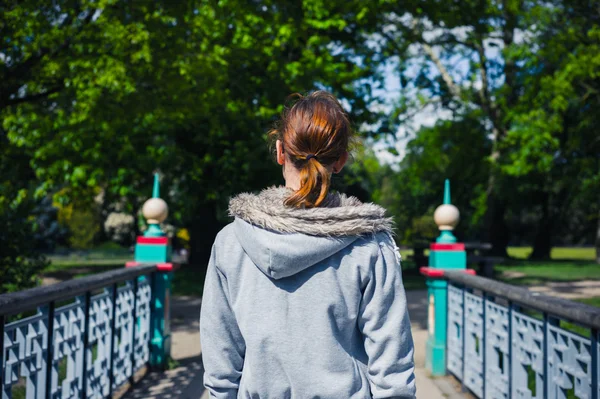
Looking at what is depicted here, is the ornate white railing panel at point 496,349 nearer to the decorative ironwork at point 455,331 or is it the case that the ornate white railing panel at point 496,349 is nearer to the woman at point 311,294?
the decorative ironwork at point 455,331

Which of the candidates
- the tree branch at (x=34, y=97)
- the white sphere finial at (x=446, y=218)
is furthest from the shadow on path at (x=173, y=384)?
the tree branch at (x=34, y=97)

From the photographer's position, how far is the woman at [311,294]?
188cm

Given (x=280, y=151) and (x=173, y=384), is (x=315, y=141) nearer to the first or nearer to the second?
(x=280, y=151)

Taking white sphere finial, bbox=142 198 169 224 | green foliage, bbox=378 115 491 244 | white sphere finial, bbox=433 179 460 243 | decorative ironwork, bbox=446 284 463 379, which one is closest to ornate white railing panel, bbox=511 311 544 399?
decorative ironwork, bbox=446 284 463 379

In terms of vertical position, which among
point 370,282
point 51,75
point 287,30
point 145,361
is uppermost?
point 287,30

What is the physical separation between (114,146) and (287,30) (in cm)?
436

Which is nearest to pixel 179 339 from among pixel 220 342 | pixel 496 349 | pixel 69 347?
pixel 69 347

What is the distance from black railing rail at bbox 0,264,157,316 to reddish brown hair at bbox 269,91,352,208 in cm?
175

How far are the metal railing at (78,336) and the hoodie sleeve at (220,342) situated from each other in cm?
145

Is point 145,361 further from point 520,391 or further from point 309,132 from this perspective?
point 309,132

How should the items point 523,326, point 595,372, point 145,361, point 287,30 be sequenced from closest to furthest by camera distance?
point 595,372
point 523,326
point 145,361
point 287,30

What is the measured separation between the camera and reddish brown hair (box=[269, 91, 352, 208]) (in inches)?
75.7

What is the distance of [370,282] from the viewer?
6.20 ft

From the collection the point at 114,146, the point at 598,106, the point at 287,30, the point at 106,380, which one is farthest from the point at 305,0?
the point at 598,106
